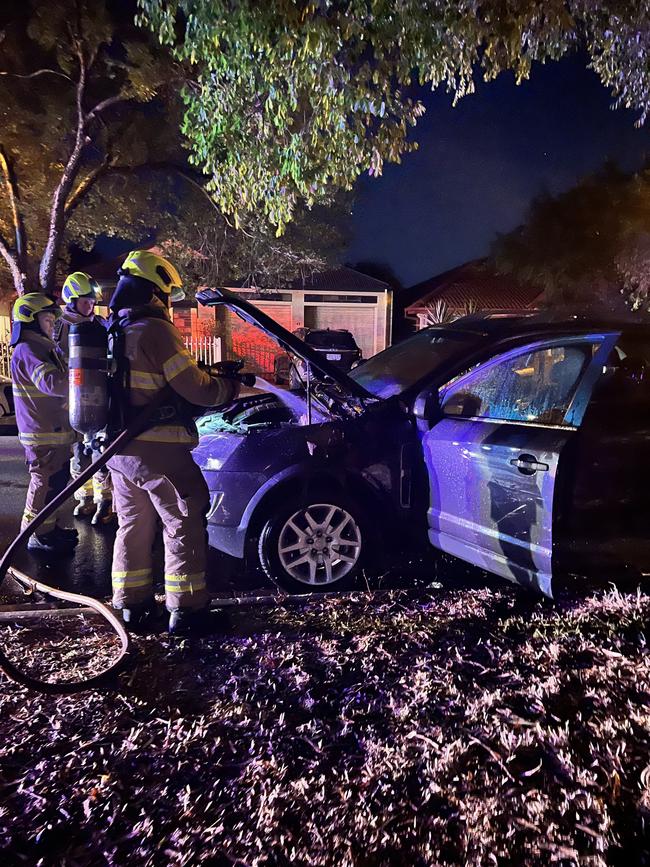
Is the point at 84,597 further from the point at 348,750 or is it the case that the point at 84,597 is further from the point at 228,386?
the point at 348,750

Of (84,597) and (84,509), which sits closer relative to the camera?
(84,597)

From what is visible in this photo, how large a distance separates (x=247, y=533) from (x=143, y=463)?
0.96 meters

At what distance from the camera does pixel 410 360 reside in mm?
4730

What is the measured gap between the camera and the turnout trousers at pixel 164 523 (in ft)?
10.6

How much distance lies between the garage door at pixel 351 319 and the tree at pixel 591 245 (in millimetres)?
6220

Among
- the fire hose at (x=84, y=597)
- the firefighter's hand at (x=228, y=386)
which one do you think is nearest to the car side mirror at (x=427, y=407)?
the firefighter's hand at (x=228, y=386)

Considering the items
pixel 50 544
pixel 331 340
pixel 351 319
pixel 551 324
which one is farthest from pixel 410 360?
pixel 351 319

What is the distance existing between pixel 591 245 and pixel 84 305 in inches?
749

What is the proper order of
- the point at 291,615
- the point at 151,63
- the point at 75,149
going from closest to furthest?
the point at 291,615, the point at 151,63, the point at 75,149

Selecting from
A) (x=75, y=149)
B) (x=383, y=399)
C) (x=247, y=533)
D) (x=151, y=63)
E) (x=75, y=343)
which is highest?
(x=151, y=63)

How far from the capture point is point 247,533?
12.8ft

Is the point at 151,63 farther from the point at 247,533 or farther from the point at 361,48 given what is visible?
the point at 247,533

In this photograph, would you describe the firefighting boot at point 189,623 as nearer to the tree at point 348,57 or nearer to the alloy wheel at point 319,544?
the alloy wheel at point 319,544

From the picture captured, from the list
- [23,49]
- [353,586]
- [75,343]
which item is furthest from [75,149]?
[353,586]
